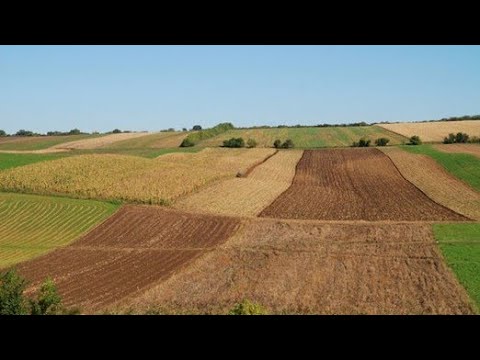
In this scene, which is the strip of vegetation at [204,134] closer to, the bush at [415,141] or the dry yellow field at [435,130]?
the dry yellow field at [435,130]

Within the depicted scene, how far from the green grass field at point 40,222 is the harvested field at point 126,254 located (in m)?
1.29

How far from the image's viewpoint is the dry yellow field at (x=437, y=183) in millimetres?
46303

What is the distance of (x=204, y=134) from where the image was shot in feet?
399

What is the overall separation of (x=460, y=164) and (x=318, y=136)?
48047 mm

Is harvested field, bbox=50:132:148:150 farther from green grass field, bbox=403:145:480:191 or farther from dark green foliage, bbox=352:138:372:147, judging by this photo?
green grass field, bbox=403:145:480:191

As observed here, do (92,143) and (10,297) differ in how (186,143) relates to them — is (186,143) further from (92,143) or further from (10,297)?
(10,297)

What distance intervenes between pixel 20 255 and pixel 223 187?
1001 inches

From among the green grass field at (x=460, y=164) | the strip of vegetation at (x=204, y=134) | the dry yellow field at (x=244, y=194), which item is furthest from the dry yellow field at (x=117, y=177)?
the strip of vegetation at (x=204, y=134)

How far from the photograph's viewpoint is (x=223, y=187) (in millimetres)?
54719

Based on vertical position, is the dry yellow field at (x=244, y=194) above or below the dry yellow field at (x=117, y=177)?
below

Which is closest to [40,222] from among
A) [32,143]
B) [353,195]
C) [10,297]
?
[10,297]
